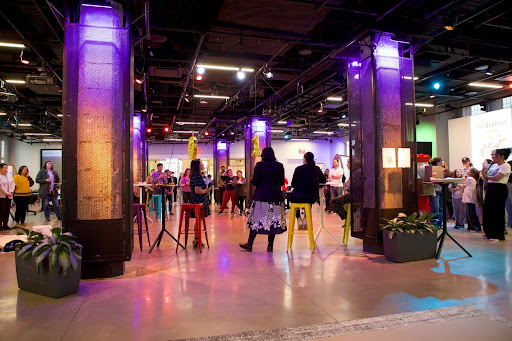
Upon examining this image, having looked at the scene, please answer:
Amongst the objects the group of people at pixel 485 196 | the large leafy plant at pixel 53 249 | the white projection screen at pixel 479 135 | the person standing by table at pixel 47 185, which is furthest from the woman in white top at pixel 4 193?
the white projection screen at pixel 479 135

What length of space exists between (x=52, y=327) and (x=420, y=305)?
3.01 meters

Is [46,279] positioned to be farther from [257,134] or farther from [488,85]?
[488,85]

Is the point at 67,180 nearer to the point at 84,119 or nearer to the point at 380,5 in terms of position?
the point at 84,119

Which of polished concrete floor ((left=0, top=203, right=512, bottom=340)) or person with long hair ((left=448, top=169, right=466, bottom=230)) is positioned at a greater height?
person with long hair ((left=448, top=169, right=466, bottom=230))

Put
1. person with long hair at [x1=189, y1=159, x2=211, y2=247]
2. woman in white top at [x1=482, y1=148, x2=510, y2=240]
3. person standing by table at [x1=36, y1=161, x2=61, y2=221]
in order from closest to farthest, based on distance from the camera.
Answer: person with long hair at [x1=189, y1=159, x2=211, y2=247]
woman in white top at [x1=482, y1=148, x2=510, y2=240]
person standing by table at [x1=36, y1=161, x2=61, y2=221]

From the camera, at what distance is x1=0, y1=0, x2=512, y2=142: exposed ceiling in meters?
5.70

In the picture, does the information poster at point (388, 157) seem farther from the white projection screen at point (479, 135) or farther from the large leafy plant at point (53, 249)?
the white projection screen at point (479, 135)

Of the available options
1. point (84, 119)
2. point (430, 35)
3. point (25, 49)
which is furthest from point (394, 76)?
point (25, 49)

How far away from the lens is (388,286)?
389 centimetres

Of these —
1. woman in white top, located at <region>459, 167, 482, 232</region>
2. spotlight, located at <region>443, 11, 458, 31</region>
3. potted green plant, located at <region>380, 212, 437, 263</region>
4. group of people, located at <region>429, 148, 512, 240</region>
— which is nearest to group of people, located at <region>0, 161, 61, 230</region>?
potted green plant, located at <region>380, 212, 437, 263</region>

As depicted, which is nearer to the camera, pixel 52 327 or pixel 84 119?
pixel 52 327

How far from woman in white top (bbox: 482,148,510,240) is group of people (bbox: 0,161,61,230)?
10.1 metres

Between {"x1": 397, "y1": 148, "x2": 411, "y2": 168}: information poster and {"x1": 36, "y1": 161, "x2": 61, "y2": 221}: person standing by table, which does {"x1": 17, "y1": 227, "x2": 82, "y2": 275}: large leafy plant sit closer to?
{"x1": 397, "y1": 148, "x2": 411, "y2": 168}: information poster

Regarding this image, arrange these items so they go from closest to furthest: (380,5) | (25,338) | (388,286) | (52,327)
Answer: (25,338) < (52,327) < (388,286) < (380,5)
